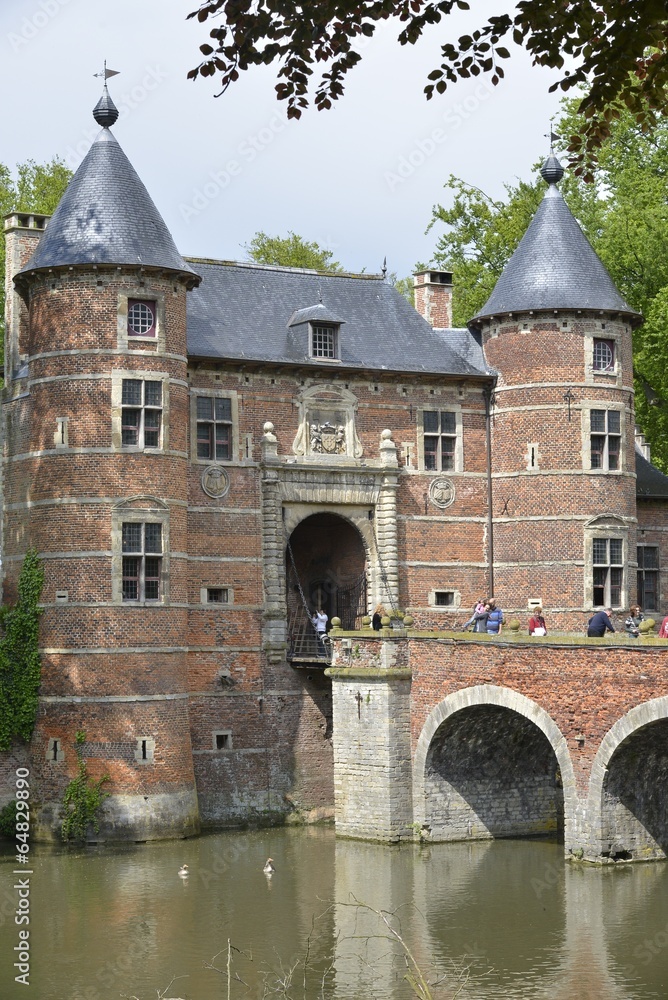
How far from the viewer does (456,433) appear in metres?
30.4

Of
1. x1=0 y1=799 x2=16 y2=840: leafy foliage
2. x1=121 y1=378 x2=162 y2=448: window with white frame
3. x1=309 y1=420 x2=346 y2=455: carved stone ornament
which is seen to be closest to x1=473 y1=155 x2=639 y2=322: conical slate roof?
x1=309 y1=420 x2=346 y2=455: carved stone ornament

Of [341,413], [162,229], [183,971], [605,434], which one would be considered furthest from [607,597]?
[183,971]

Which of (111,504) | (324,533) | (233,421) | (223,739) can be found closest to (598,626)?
(223,739)

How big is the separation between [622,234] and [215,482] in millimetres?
13351

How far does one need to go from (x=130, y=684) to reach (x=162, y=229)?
8047mm

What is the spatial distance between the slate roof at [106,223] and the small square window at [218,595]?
5637 millimetres

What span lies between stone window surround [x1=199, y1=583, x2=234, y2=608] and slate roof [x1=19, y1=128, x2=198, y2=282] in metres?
5.56

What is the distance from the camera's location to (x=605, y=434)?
2956cm

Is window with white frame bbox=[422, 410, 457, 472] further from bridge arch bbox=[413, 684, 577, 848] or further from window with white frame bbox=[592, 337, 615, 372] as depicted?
bridge arch bbox=[413, 684, 577, 848]

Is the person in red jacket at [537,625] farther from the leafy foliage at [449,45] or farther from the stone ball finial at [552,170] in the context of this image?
the leafy foliage at [449,45]

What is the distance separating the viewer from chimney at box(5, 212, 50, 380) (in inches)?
1136

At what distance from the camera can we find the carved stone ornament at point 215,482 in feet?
92.3

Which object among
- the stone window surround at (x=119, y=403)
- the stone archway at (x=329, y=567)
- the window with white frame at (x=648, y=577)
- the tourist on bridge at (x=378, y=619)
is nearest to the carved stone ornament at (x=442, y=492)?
the stone archway at (x=329, y=567)

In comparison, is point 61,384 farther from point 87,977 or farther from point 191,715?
point 87,977
